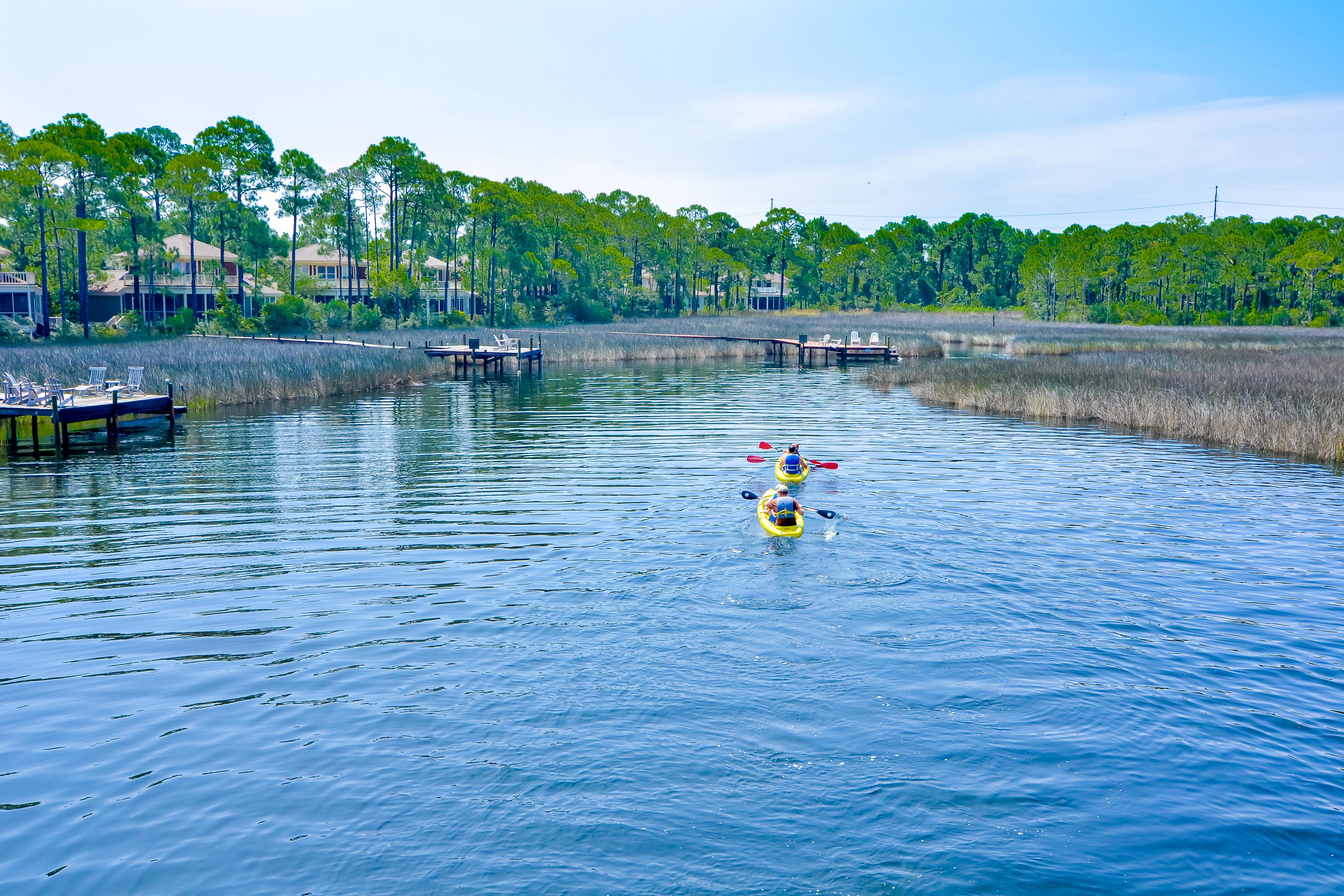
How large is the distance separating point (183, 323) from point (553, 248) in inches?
1649

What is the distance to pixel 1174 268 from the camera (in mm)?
101438

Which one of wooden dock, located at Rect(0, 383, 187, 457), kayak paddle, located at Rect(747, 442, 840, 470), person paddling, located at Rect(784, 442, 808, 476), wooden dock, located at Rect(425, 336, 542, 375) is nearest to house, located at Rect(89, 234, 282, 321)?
wooden dock, located at Rect(425, 336, 542, 375)

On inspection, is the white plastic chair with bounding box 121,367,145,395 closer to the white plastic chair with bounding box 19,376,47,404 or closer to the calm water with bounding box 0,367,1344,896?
the white plastic chair with bounding box 19,376,47,404

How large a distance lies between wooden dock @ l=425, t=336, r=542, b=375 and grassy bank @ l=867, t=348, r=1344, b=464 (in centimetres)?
1979

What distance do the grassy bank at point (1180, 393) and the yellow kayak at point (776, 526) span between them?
1701cm

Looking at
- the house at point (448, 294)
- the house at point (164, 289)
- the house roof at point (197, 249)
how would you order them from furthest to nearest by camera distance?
the house at point (448, 294) → the house roof at point (197, 249) → the house at point (164, 289)

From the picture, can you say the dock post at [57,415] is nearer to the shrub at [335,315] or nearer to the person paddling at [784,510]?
the person paddling at [784,510]

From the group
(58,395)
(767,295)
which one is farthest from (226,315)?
(767,295)

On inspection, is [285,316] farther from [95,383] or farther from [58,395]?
[58,395]

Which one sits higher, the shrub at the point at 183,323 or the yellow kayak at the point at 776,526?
the shrub at the point at 183,323

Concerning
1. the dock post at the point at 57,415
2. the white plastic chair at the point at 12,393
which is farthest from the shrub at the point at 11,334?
the dock post at the point at 57,415

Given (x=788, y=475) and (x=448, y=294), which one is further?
(x=448, y=294)

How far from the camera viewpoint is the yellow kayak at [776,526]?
51.4ft

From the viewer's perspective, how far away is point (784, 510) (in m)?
15.5
